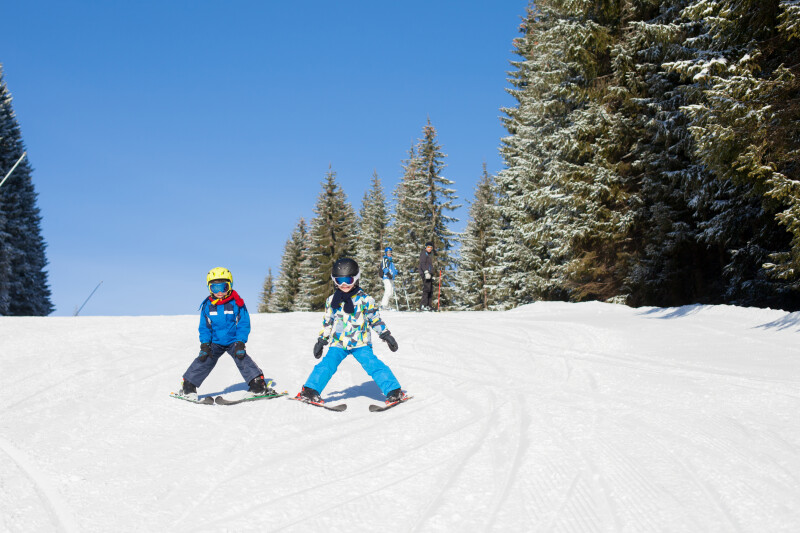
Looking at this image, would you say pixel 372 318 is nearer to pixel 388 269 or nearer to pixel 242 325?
pixel 242 325

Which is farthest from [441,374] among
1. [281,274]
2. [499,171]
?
[281,274]

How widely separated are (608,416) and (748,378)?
212 cm

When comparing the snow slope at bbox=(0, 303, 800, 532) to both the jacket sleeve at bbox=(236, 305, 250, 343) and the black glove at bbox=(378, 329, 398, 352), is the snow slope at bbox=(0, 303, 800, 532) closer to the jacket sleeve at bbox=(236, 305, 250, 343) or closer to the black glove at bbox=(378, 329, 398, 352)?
the black glove at bbox=(378, 329, 398, 352)

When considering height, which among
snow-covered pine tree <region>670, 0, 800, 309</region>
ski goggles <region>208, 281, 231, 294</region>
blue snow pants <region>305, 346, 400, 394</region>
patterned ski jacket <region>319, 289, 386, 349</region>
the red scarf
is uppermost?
Result: snow-covered pine tree <region>670, 0, 800, 309</region>

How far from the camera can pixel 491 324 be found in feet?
38.7

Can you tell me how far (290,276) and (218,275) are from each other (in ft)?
165

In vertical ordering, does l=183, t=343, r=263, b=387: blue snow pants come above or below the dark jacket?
below

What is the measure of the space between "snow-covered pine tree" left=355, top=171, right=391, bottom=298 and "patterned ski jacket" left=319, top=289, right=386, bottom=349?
120 ft

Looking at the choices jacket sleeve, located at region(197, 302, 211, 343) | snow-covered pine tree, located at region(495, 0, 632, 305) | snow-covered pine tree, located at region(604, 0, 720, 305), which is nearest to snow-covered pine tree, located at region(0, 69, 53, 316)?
snow-covered pine tree, located at region(495, 0, 632, 305)

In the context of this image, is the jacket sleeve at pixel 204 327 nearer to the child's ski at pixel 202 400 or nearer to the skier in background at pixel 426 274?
the child's ski at pixel 202 400

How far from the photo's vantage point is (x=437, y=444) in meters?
4.20

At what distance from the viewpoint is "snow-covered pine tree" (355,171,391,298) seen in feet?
148

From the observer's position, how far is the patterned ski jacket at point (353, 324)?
233 inches

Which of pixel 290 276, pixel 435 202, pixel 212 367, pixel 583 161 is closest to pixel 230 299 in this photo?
pixel 212 367
